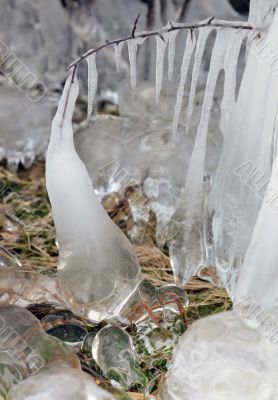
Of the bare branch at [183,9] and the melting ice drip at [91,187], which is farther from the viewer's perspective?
the bare branch at [183,9]

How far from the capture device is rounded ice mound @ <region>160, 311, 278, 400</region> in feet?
3.40

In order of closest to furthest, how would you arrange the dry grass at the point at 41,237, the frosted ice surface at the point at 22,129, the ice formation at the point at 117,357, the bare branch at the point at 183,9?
the ice formation at the point at 117,357 < the dry grass at the point at 41,237 < the frosted ice surface at the point at 22,129 < the bare branch at the point at 183,9

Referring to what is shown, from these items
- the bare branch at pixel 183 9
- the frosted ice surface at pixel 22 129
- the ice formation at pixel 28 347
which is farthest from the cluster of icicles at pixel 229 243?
the bare branch at pixel 183 9

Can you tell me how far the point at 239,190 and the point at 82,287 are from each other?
14.1 inches

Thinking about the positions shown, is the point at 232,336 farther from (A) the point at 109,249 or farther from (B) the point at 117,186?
(B) the point at 117,186

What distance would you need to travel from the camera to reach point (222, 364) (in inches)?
41.5

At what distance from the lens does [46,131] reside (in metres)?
1.90

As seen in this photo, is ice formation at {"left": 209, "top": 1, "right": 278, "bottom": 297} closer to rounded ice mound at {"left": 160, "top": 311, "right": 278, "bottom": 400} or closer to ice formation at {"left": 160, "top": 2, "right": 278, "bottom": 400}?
ice formation at {"left": 160, "top": 2, "right": 278, "bottom": 400}

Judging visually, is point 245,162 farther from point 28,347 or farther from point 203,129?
point 28,347

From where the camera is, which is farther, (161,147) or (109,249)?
(161,147)

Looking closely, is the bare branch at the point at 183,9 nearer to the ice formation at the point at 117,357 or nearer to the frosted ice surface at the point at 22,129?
the frosted ice surface at the point at 22,129

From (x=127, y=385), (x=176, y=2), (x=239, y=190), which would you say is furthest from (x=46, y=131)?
(x=127, y=385)

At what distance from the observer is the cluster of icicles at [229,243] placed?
1062 millimetres

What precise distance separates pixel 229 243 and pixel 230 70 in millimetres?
340
